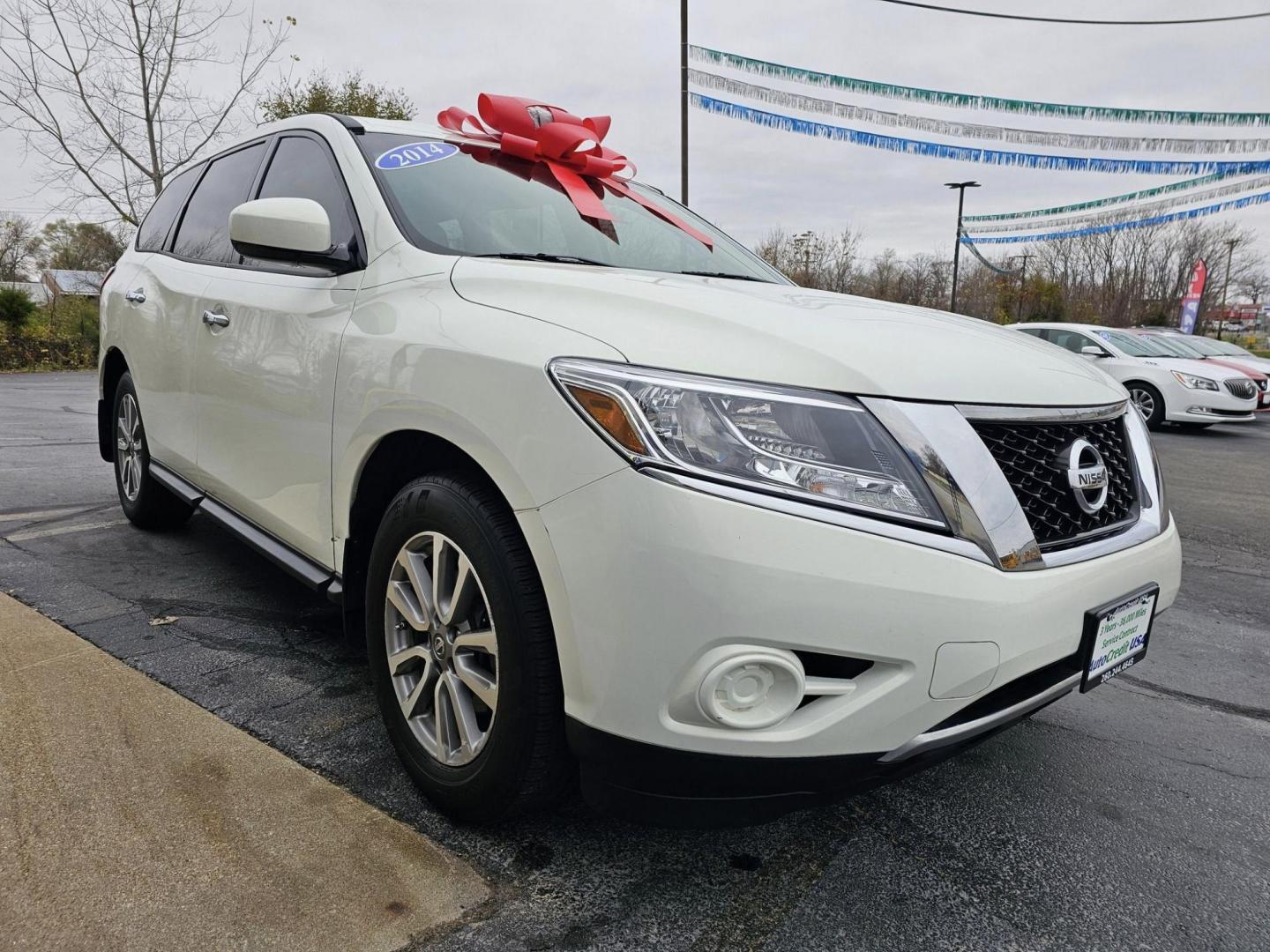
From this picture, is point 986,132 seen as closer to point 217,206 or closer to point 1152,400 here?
point 1152,400

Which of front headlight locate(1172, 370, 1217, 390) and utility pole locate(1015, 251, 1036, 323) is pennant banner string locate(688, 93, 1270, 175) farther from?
utility pole locate(1015, 251, 1036, 323)

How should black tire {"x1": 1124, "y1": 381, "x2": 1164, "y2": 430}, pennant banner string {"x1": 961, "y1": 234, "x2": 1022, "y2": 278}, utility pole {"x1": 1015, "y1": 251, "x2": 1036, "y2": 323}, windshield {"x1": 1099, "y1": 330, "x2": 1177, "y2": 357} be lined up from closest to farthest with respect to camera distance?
black tire {"x1": 1124, "y1": 381, "x2": 1164, "y2": 430} → windshield {"x1": 1099, "y1": 330, "x2": 1177, "y2": 357} → pennant banner string {"x1": 961, "y1": 234, "x2": 1022, "y2": 278} → utility pole {"x1": 1015, "y1": 251, "x2": 1036, "y2": 323}

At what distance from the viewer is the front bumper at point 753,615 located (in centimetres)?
139

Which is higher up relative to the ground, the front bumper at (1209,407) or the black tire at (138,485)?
the black tire at (138,485)

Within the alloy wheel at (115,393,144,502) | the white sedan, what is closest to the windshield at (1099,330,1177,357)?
the white sedan

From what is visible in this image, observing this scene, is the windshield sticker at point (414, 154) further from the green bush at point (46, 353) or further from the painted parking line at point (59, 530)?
the green bush at point (46, 353)

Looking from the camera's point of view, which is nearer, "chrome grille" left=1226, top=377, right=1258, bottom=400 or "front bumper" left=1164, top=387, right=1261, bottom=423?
"front bumper" left=1164, top=387, right=1261, bottom=423

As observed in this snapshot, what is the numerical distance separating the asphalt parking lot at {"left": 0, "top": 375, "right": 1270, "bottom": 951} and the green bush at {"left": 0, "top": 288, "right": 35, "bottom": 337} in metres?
19.2

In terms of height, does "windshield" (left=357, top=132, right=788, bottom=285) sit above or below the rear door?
above

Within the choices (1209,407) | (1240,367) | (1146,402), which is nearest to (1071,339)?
A: (1146,402)

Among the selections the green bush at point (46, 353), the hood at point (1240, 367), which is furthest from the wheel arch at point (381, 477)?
the green bush at point (46, 353)

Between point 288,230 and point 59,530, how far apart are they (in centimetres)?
303

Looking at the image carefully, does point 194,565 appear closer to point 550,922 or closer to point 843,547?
point 550,922

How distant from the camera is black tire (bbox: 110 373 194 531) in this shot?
404 centimetres
